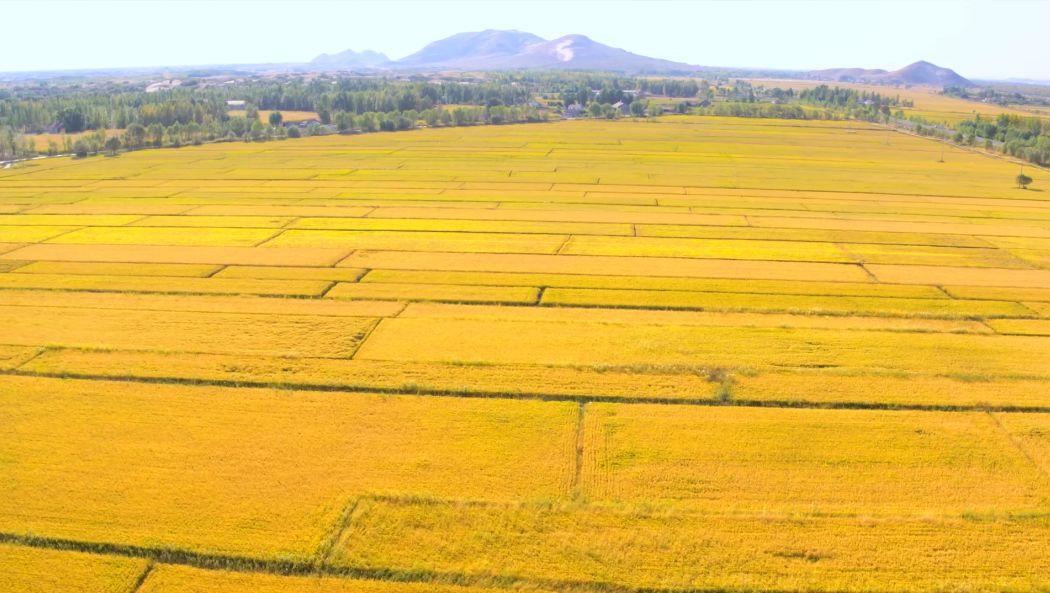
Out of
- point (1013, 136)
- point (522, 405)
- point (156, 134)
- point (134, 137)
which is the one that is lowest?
point (522, 405)

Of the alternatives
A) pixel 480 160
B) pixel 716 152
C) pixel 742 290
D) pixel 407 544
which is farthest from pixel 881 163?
pixel 407 544

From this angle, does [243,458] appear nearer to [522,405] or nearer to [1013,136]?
[522,405]

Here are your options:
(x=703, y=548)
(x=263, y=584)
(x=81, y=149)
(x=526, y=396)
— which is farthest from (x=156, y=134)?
(x=703, y=548)

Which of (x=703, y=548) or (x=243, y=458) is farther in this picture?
(x=243, y=458)

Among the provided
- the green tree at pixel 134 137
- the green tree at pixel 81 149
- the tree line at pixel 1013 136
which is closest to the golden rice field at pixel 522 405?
the tree line at pixel 1013 136

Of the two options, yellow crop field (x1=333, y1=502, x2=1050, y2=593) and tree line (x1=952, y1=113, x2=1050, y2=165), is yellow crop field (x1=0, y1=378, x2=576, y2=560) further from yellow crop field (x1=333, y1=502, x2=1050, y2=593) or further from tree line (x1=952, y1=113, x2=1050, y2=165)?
tree line (x1=952, y1=113, x2=1050, y2=165)

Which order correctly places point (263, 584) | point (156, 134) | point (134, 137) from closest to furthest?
1. point (263, 584)
2. point (134, 137)
3. point (156, 134)

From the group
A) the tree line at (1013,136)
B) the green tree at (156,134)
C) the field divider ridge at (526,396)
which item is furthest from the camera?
the green tree at (156,134)

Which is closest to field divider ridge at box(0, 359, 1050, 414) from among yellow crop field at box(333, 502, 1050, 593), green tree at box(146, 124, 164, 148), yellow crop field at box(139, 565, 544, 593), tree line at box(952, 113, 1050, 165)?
yellow crop field at box(333, 502, 1050, 593)

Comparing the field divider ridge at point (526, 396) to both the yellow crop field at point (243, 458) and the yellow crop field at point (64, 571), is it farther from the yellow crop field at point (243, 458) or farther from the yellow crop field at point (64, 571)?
the yellow crop field at point (64, 571)
